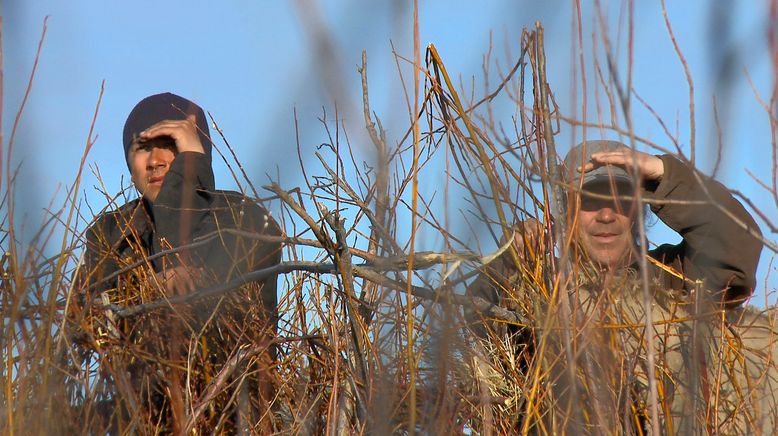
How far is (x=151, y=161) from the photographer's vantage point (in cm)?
221

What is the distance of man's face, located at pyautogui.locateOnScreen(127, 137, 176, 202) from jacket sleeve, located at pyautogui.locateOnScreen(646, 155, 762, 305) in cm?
111

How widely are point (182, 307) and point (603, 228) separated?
2.79ft

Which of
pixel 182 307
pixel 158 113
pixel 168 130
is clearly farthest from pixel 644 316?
pixel 158 113

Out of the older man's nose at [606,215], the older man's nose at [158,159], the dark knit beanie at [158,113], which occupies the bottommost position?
the older man's nose at [606,215]

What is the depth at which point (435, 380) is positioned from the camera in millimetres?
1266

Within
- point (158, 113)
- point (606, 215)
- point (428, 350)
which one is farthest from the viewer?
point (158, 113)

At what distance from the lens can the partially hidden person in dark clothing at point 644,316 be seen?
1376 mm

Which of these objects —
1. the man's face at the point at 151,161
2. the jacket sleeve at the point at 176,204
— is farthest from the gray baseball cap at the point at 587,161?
the man's face at the point at 151,161

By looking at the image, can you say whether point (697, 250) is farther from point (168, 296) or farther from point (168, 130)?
point (168, 130)

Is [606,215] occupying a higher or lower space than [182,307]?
higher

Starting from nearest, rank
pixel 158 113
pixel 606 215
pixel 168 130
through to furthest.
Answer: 1. pixel 606 215
2. pixel 168 130
3. pixel 158 113

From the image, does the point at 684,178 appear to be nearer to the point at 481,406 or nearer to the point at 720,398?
the point at 720,398

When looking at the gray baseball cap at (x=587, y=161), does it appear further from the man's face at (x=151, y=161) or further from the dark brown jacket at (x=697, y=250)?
the man's face at (x=151, y=161)

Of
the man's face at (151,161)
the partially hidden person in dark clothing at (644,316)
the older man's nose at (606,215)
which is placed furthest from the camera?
the man's face at (151,161)
